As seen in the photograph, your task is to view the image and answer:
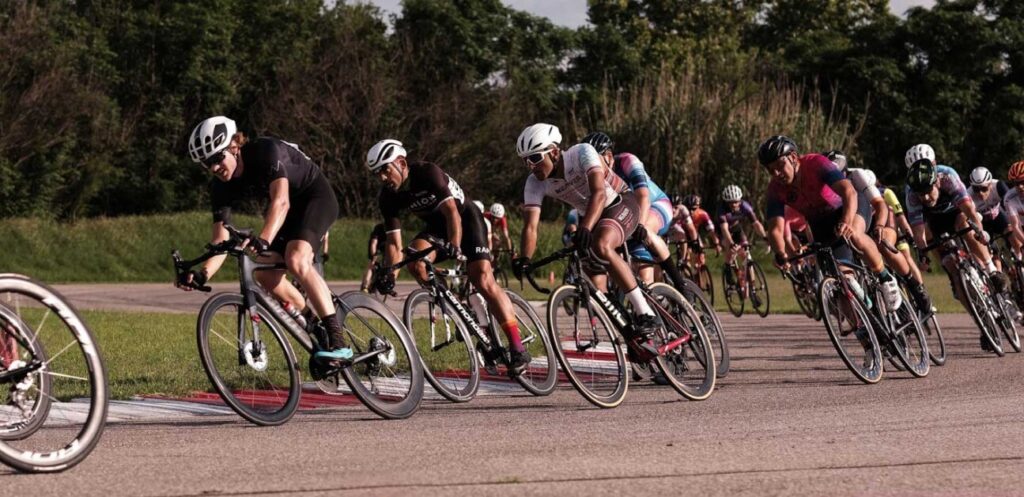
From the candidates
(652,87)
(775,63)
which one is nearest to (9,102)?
(652,87)

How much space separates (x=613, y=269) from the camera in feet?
32.3

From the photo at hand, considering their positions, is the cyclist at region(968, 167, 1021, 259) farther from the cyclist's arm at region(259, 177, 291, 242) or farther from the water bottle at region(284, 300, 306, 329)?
the cyclist's arm at region(259, 177, 291, 242)

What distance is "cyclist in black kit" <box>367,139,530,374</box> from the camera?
10055mm

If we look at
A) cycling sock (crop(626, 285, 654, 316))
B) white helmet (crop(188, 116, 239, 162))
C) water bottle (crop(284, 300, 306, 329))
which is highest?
white helmet (crop(188, 116, 239, 162))

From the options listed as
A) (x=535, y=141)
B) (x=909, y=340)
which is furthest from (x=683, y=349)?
(x=909, y=340)

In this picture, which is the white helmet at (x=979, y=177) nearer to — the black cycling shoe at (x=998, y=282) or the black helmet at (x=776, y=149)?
the black cycling shoe at (x=998, y=282)

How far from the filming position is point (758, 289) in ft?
71.0

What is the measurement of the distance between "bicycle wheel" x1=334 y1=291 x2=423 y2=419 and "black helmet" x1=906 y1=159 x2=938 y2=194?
6.26 metres

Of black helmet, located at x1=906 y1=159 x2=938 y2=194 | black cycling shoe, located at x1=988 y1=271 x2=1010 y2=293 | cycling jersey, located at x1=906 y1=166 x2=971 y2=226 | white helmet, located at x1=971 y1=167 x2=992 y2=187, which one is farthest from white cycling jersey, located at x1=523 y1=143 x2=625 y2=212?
white helmet, located at x1=971 y1=167 x2=992 y2=187

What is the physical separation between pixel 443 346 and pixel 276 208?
7.43 ft

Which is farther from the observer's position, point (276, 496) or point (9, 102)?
point (9, 102)

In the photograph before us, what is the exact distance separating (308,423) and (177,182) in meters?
48.2

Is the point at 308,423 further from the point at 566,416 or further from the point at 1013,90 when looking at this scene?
the point at 1013,90

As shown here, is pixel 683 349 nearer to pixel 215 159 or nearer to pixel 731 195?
pixel 215 159
